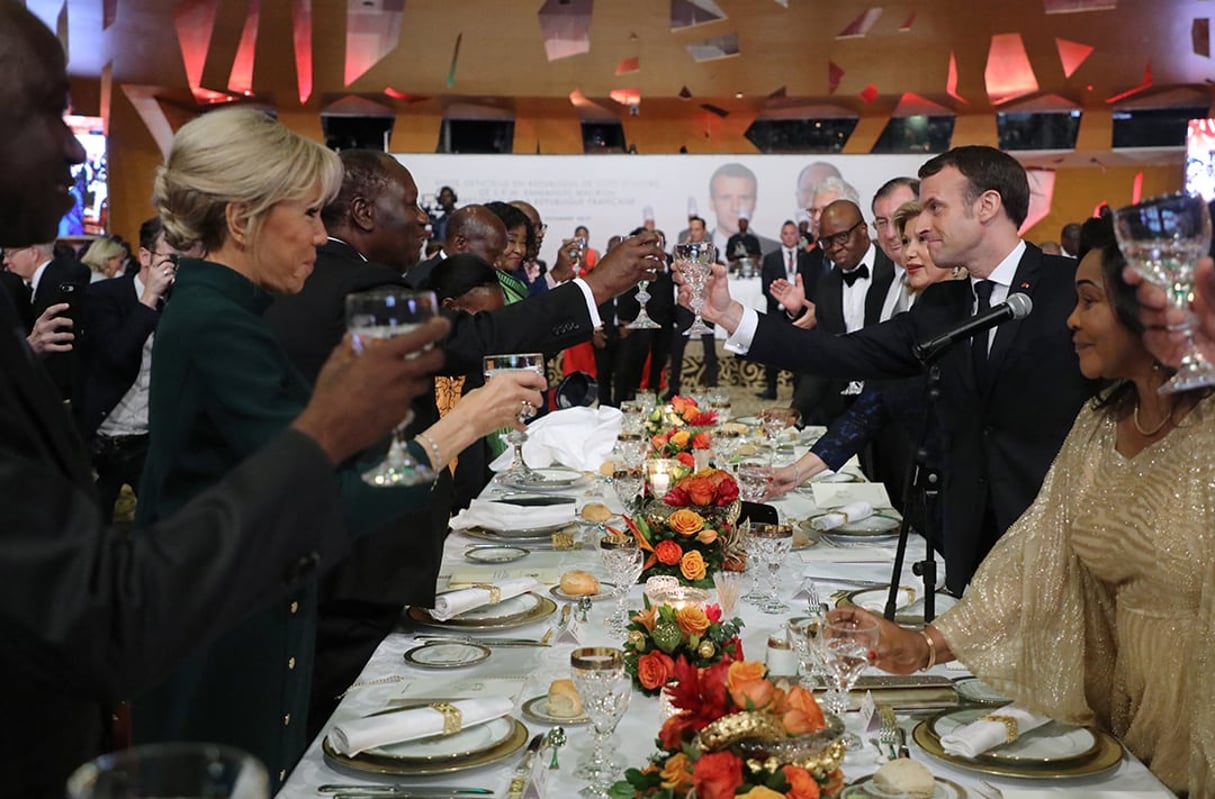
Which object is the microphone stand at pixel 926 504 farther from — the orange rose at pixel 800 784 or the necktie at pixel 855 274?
the necktie at pixel 855 274

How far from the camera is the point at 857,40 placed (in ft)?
46.5

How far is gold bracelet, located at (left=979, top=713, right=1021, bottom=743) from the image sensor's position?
1657 millimetres

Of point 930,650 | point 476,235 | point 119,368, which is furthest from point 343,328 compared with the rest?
point 119,368

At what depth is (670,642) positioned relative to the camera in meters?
1.84

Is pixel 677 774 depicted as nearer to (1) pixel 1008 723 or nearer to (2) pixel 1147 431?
(1) pixel 1008 723

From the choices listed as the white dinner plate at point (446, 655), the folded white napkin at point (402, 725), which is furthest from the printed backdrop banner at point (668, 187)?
the folded white napkin at point (402, 725)

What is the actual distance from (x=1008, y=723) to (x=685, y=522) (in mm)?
863

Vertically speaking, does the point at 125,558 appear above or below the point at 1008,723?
above

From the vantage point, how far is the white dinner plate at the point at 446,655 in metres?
2.05

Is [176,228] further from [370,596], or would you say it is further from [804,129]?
[804,129]

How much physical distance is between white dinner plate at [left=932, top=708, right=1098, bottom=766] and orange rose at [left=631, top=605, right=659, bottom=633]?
45cm

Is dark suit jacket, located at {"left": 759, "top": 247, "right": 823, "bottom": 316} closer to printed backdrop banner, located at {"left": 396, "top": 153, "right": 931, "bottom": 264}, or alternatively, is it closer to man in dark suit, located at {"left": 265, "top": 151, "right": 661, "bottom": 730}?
printed backdrop banner, located at {"left": 396, "top": 153, "right": 931, "bottom": 264}

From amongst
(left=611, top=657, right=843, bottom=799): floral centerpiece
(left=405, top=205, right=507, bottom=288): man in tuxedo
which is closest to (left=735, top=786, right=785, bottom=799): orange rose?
(left=611, top=657, right=843, bottom=799): floral centerpiece

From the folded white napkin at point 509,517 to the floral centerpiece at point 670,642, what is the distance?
1.23 m
